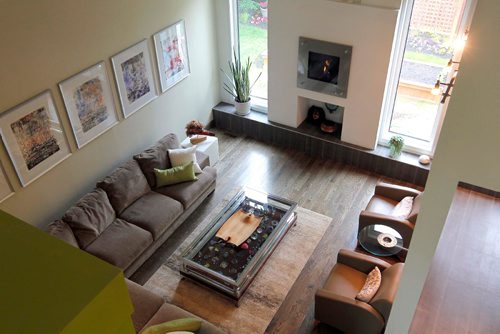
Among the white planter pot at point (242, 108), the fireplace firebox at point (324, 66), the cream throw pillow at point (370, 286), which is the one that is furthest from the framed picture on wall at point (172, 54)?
the cream throw pillow at point (370, 286)

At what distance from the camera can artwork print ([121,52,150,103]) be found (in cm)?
607

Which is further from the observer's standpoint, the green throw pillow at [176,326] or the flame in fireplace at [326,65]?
the flame in fireplace at [326,65]

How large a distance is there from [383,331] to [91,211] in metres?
3.45

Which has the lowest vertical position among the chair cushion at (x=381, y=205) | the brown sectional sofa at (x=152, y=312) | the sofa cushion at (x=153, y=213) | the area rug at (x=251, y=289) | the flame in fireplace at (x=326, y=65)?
the area rug at (x=251, y=289)

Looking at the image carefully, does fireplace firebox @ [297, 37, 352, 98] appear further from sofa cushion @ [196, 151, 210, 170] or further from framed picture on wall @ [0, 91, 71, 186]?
→ framed picture on wall @ [0, 91, 71, 186]

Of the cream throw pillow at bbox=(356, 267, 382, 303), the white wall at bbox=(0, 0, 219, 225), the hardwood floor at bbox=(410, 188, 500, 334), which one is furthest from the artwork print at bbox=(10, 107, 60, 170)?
the hardwood floor at bbox=(410, 188, 500, 334)

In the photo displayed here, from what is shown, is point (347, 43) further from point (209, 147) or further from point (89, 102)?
point (89, 102)

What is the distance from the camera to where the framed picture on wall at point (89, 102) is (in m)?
5.34

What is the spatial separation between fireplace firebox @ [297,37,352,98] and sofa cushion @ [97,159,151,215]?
292 cm

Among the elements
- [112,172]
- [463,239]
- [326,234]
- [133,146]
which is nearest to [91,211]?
[112,172]

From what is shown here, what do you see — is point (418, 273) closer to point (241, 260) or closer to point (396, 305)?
point (396, 305)

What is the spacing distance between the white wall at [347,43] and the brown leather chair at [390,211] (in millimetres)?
1352

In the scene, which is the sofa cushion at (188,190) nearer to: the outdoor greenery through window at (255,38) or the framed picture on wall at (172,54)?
the framed picture on wall at (172,54)

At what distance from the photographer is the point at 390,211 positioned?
5766mm
